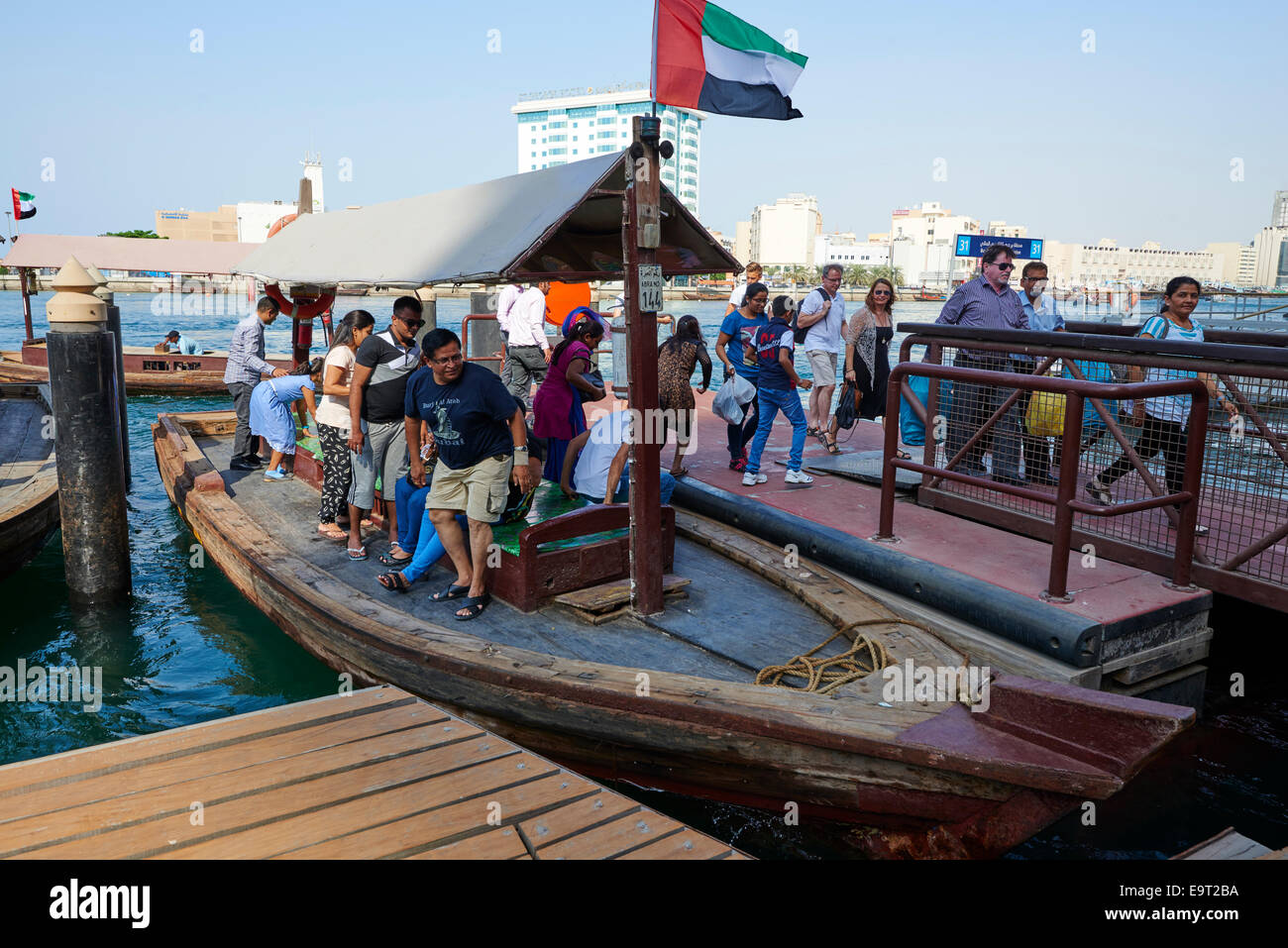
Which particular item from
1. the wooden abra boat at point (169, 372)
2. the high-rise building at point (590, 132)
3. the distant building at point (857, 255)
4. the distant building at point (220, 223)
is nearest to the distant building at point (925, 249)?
the distant building at point (857, 255)

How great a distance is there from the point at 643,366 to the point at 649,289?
423mm

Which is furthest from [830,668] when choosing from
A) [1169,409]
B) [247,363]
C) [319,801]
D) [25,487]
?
[25,487]

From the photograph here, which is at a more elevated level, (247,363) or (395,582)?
(247,363)

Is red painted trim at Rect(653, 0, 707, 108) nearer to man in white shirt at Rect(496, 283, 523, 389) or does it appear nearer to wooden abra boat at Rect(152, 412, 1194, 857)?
wooden abra boat at Rect(152, 412, 1194, 857)

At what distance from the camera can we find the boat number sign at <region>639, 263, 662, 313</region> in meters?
4.96

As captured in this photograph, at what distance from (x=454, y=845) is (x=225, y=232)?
7026 inches

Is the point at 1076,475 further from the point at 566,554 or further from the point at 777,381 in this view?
the point at 777,381

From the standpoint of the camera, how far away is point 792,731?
397cm

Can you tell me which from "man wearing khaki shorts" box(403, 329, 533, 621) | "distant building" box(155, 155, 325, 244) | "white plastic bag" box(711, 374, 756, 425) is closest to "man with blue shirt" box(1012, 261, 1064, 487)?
"white plastic bag" box(711, 374, 756, 425)

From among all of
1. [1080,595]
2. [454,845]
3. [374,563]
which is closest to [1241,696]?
[1080,595]

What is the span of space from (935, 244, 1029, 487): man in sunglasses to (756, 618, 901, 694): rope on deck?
209cm

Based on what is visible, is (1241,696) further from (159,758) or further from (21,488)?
(21,488)

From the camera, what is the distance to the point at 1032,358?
6961mm

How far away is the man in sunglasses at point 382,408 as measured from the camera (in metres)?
6.41
